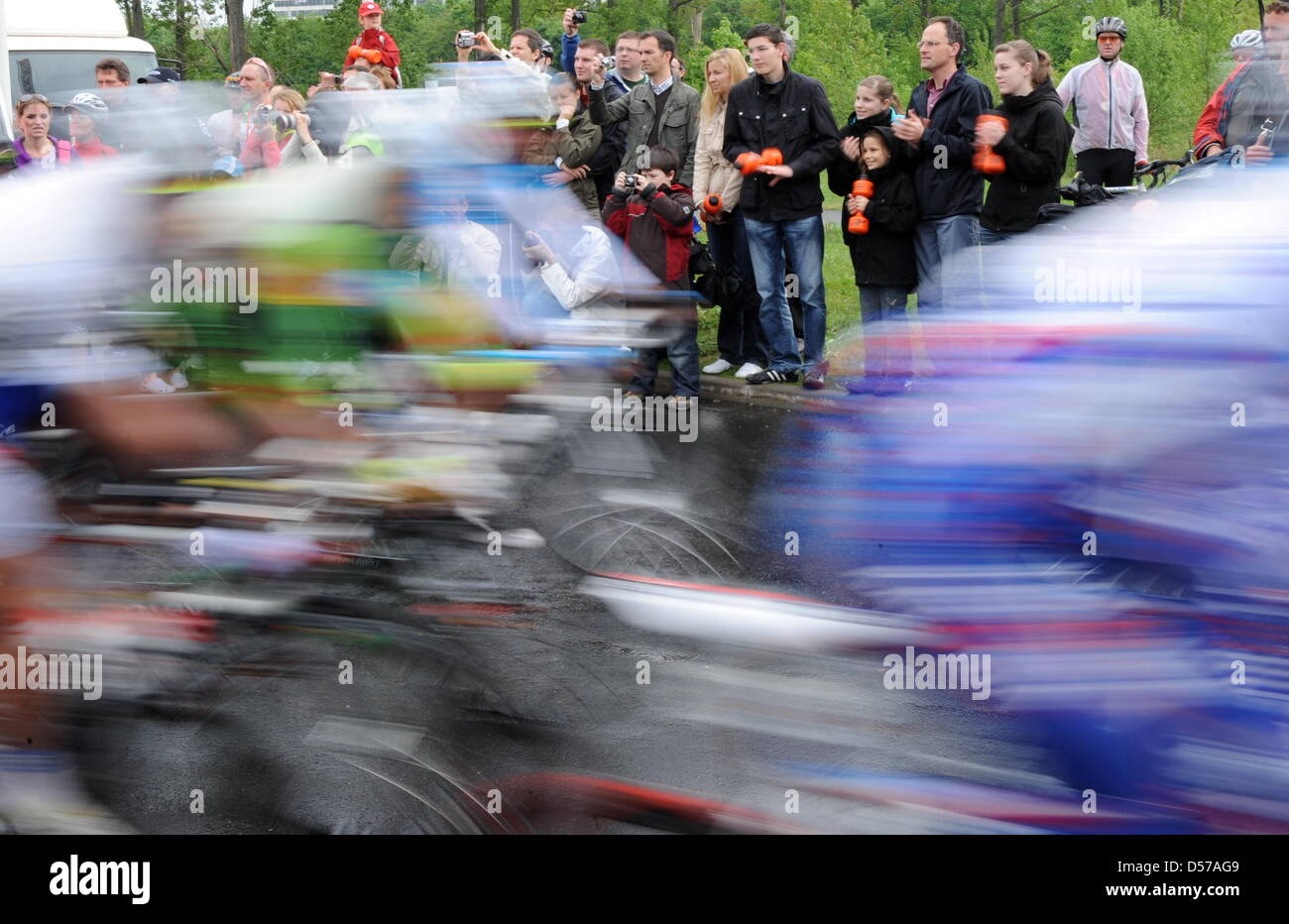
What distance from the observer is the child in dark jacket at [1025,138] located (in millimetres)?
8961

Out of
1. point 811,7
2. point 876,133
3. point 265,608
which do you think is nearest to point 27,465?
point 265,608

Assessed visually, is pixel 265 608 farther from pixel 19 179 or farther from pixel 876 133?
pixel 876 133

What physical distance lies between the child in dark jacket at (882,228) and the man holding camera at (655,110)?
1441 mm

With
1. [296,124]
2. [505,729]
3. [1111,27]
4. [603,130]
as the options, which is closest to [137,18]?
[603,130]

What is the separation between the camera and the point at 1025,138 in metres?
9.08

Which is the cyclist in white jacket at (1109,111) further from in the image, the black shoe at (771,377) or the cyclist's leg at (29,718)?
the cyclist's leg at (29,718)

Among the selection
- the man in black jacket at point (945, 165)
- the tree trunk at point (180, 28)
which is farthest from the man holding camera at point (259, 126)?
the tree trunk at point (180, 28)

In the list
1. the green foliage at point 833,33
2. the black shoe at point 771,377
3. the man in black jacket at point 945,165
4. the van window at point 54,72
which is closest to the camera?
the man in black jacket at point 945,165

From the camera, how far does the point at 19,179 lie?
13.2 ft

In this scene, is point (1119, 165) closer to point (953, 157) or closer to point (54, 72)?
point (953, 157)

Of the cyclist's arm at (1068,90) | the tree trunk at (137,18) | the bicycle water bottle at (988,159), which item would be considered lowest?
the bicycle water bottle at (988,159)

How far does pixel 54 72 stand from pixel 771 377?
1050 cm

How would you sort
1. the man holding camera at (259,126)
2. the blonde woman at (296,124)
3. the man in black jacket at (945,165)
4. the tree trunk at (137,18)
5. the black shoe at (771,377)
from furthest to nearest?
1. the tree trunk at (137,18)
2. the black shoe at (771,377)
3. the man in black jacket at (945,165)
4. the man holding camera at (259,126)
5. the blonde woman at (296,124)
